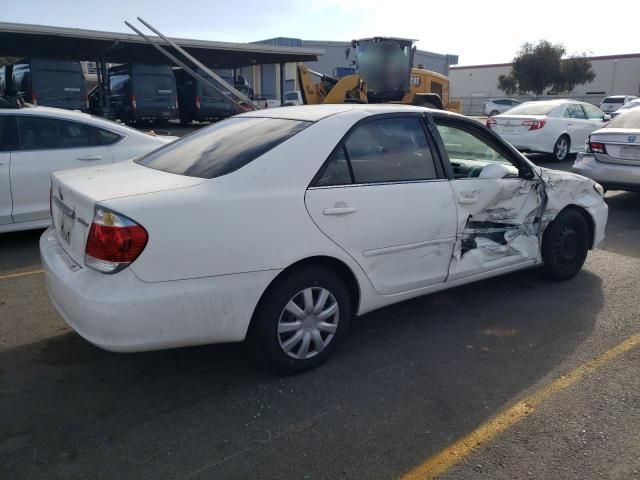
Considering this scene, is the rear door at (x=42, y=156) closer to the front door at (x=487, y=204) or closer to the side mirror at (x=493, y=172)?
the front door at (x=487, y=204)

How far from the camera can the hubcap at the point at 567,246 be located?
184 inches

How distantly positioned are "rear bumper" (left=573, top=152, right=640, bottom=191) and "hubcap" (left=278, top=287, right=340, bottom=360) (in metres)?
5.91

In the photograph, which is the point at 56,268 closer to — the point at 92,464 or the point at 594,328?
the point at 92,464

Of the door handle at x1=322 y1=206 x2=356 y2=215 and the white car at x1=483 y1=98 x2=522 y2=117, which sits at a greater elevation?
the white car at x1=483 y1=98 x2=522 y2=117

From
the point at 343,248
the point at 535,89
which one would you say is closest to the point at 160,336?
the point at 343,248

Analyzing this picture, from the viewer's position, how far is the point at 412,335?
150 inches

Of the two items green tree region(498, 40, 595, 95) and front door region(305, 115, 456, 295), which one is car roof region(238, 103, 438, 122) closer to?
front door region(305, 115, 456, 295)

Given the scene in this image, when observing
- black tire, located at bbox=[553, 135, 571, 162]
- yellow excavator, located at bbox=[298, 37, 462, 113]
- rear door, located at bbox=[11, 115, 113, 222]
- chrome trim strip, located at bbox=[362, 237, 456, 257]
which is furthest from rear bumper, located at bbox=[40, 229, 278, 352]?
yellow excavator, located at bbox=[298, 37, 462, 113]

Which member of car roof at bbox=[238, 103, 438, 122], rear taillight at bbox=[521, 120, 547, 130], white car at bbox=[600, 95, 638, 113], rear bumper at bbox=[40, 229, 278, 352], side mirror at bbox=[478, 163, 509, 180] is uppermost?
white car at bbox=[600, 95, 638, 113]

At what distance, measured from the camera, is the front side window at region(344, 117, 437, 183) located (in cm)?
338

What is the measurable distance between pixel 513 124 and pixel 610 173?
16.8 ft

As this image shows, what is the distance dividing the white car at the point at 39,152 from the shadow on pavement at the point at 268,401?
96.4 inches

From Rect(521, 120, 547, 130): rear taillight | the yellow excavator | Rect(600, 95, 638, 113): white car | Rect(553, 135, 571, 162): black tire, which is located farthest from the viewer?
Rect(600, 95, 638, 113): white car

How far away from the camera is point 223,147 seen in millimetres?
3363
